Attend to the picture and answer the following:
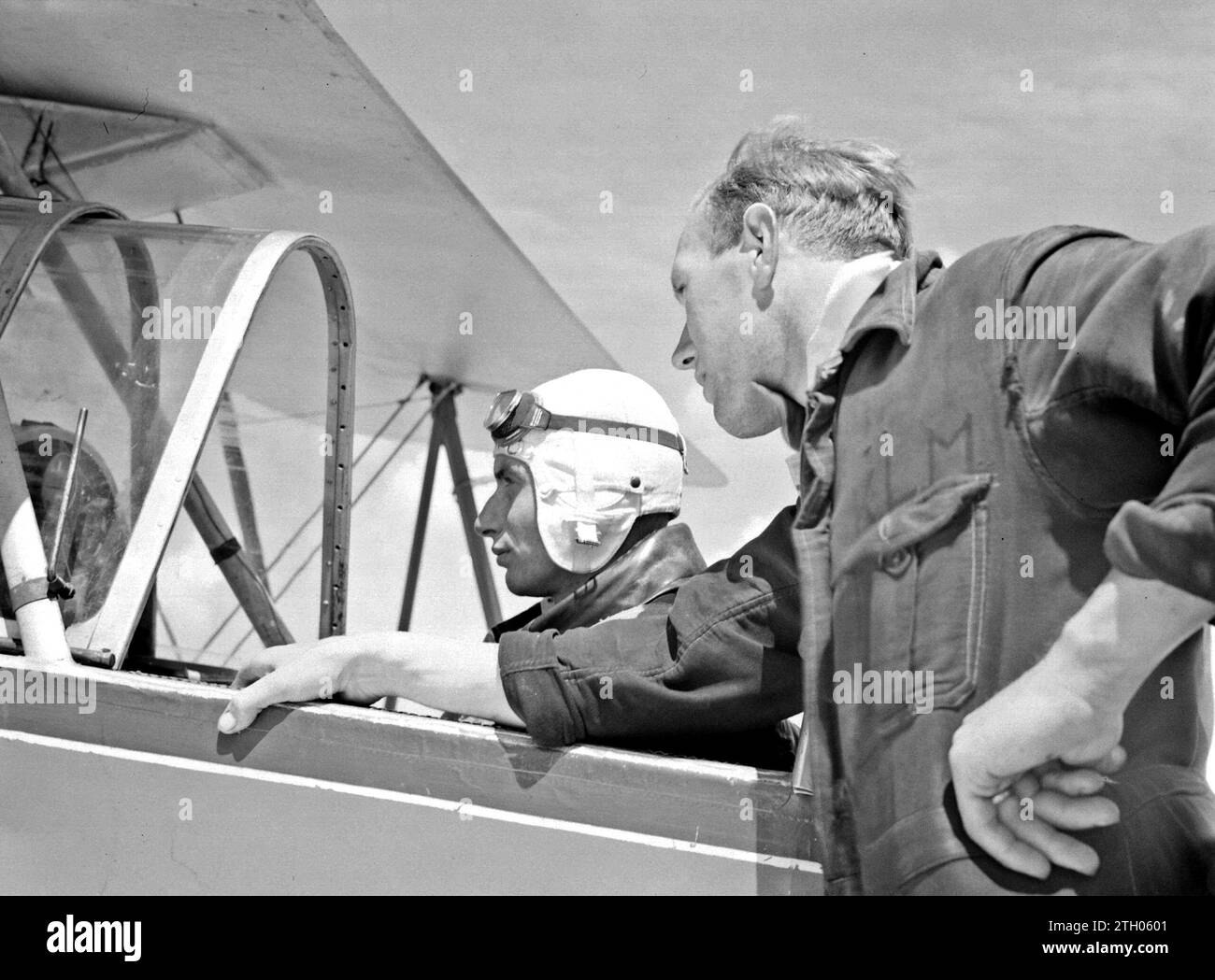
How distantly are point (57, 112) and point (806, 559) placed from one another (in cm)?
291

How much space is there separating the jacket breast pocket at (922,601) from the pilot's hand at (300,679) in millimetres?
781

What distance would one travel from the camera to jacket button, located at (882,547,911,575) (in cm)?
123

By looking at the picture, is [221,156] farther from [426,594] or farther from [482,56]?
[426,594]

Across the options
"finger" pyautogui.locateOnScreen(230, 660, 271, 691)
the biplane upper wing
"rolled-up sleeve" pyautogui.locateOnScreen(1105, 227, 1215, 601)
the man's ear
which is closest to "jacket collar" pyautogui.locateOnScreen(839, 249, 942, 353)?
the man's ear

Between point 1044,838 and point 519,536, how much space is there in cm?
126

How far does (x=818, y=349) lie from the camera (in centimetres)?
142

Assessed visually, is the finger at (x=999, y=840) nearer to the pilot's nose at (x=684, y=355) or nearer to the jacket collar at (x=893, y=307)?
the jacket collar at (x=893, y=307)

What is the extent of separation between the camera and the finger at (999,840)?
1141 millimetres

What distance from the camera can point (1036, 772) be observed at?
114 cm

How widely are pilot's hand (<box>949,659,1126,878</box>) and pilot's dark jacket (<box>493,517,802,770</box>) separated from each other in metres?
0.50

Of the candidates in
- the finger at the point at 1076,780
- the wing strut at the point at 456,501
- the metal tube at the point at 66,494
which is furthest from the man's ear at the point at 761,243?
the wing strut at the point at 456,501

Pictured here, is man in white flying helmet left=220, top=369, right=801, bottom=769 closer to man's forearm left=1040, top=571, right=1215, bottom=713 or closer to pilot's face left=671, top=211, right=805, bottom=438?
pilot's face left=671, top=211, right=805, bottom=438

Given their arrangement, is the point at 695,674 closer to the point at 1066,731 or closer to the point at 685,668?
the point at 685,668
